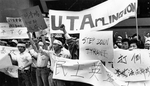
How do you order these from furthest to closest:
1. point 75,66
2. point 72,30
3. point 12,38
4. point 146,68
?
point 12,38 → point 72,30 → point 75,66 → point 146,68

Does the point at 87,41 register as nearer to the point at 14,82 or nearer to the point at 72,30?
the point at 72,30

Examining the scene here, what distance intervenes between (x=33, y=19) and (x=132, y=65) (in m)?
1.83

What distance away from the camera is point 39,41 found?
17.2 ft

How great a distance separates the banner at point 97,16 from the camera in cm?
413

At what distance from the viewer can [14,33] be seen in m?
5.75

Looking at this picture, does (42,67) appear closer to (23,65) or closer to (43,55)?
(43,55)

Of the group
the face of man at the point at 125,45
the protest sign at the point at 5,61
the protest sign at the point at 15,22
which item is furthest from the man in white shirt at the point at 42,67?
the face of man at the point at 125,45

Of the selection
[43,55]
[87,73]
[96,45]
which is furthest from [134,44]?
[43,55]

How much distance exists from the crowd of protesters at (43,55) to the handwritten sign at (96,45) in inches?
10.9

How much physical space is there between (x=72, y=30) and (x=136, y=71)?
1228 mm

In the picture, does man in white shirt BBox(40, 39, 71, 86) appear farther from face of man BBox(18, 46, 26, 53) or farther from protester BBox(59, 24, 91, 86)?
face of man BBox(18, 46, 26, 53)

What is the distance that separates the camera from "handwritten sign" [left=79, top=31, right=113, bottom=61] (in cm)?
389

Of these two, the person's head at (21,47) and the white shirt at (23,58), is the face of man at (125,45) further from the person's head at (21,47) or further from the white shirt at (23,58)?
the person's head at (21,47)

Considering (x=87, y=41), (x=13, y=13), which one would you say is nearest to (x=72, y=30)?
(x=87, y=41)
